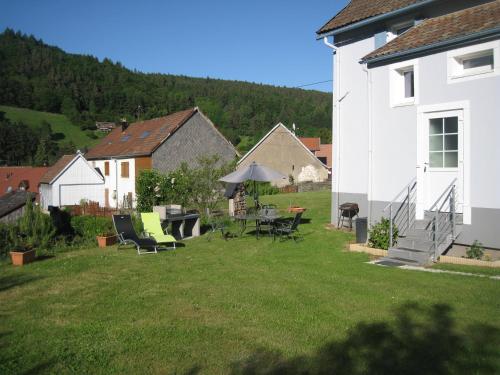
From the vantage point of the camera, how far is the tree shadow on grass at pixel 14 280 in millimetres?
8828

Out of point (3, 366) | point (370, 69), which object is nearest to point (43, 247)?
point (3, 366)

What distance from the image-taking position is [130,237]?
12.4 metres

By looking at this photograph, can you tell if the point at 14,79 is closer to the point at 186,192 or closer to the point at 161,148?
the point at 161,148

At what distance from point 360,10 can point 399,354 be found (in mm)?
12700

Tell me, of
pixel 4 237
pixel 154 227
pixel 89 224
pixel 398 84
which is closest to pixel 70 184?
pixel 89 224

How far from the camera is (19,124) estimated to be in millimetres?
87625

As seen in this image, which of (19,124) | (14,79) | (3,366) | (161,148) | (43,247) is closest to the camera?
(3,366)

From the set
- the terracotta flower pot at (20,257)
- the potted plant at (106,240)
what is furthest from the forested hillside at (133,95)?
the terracotta flower pot at (20,257)

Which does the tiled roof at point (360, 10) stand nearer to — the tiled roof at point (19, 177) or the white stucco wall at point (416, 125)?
the white stucco wall at point (416, 125)

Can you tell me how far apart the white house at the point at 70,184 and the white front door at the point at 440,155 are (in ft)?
101

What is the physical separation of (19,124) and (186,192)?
265 ft

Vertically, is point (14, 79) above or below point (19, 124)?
above

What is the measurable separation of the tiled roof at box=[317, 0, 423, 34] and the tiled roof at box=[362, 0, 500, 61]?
3.93ft

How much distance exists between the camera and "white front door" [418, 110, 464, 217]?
33.7 feet
